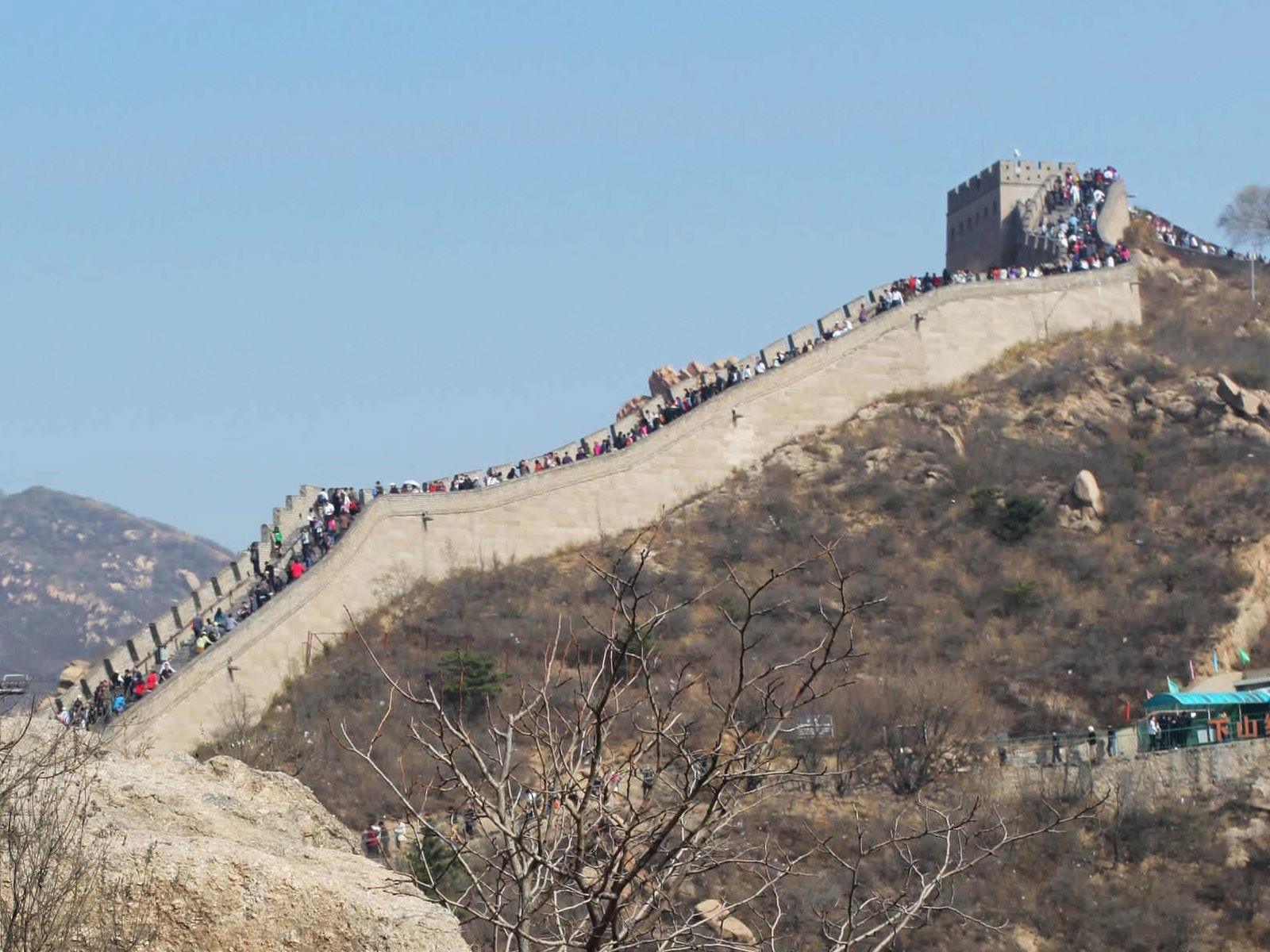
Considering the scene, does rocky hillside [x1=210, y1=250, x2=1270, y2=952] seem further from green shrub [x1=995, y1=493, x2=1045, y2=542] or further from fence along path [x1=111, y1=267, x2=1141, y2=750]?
fence along path [x1=111, y1=267, x2=1141, y2=750]

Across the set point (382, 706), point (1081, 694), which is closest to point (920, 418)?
point (1081, 694)

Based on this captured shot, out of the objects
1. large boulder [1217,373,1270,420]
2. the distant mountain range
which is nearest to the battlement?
large boulder [1217,373,1270,420]

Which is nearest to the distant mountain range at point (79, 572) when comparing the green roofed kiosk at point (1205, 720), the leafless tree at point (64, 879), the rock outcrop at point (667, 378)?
the rock outcrop at point (667, 378)

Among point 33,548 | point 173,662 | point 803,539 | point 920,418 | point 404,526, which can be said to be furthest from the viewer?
point 33,548

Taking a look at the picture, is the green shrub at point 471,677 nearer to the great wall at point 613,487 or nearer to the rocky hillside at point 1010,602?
the rocky hillside at point 1010,602

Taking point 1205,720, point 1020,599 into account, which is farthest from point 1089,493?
point 1205,720

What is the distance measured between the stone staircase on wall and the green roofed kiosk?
55.5 feet

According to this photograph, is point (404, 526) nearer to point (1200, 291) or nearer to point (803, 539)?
point (803, 539)

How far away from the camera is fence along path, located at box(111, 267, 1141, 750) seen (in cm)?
3500

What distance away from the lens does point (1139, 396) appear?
46.7m

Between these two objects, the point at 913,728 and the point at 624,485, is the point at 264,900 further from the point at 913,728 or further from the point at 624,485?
the point at 624,485

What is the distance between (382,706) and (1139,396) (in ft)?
73.0

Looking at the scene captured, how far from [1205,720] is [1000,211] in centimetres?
2520

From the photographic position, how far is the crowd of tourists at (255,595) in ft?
110
